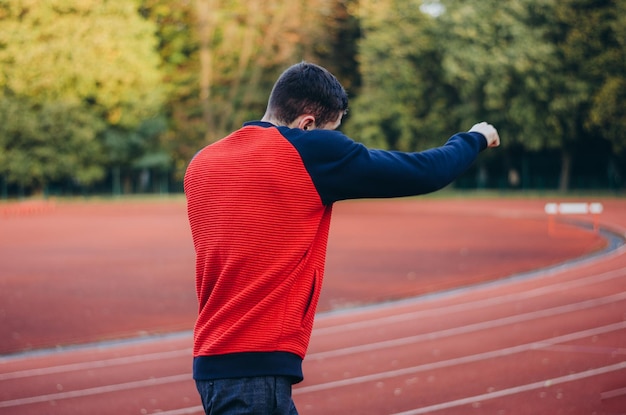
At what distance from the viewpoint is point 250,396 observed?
86.9 inches

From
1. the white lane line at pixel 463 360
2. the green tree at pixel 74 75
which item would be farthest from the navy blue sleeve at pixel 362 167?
the green tree at pixel 74 75

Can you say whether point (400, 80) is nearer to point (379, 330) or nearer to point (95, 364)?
point (379, 330)

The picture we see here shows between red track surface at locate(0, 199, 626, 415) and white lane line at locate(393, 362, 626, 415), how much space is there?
0.02 meters

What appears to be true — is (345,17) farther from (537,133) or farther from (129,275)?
(129,275)

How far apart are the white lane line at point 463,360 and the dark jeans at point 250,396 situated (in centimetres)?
414

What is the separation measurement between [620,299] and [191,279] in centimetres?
666

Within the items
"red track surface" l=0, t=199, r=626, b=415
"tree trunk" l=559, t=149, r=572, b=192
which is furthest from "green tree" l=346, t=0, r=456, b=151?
"red track surface" l=0, t=199, r=626, b=415

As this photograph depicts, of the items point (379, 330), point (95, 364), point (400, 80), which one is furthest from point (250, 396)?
point (400, 80)

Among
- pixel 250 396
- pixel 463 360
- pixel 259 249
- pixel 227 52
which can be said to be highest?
pixel 259 249

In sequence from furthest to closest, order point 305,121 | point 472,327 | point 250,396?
point 472,327 < point 305,121 < point 250,396

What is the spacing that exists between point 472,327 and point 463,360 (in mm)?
1430

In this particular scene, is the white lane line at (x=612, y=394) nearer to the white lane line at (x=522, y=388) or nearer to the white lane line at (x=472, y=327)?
the white lane line at (x=522, y=388)

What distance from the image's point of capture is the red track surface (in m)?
6.19

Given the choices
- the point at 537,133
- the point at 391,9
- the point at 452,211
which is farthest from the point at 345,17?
the point at 452,211
